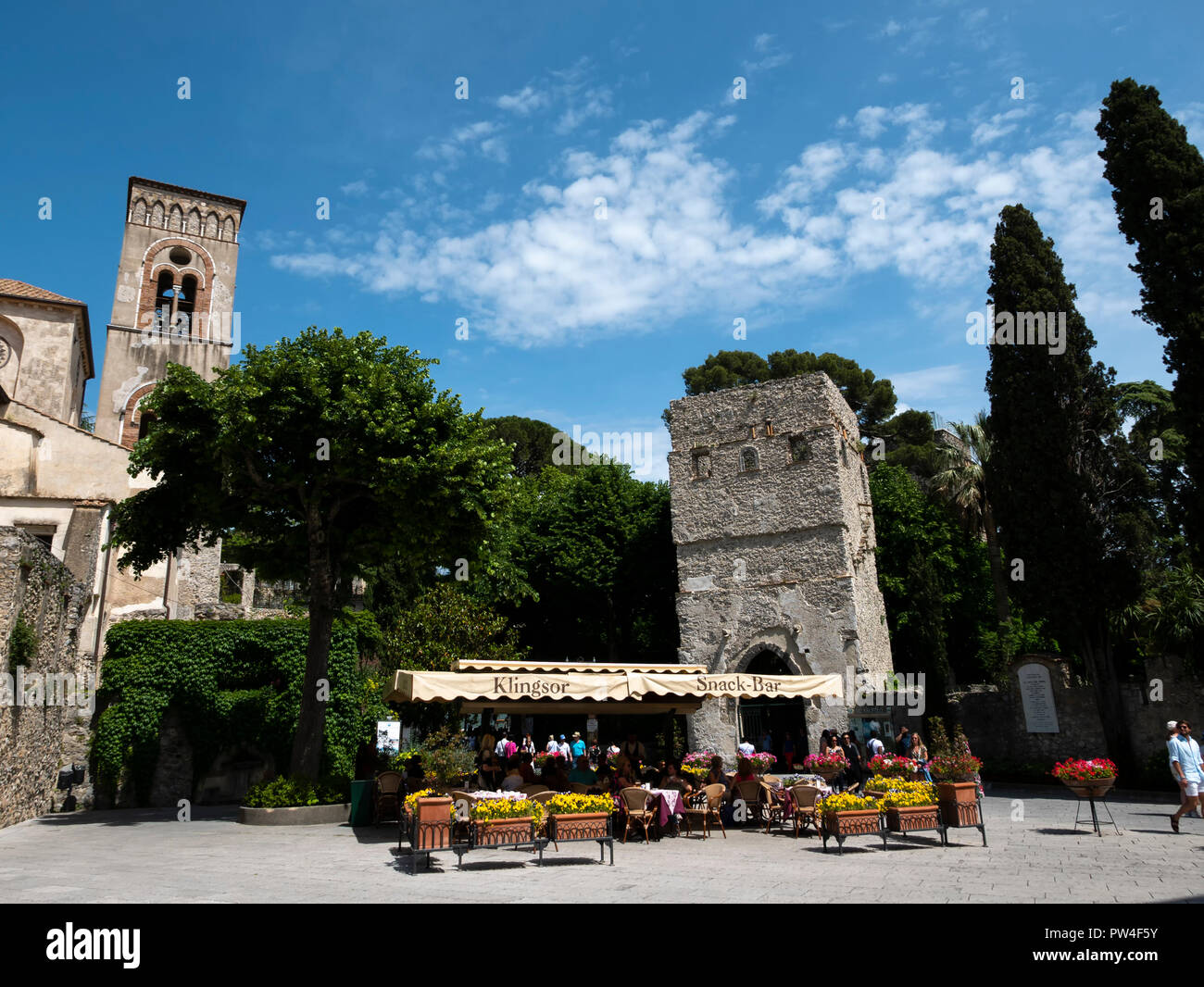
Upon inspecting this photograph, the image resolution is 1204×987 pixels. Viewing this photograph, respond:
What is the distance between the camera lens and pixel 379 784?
1335cm

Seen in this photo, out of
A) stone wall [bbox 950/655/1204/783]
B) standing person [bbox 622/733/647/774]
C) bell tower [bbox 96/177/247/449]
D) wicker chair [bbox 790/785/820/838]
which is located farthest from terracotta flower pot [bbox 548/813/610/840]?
bell tower [bbox 96/177/247/449]

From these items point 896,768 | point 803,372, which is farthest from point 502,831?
point 803,372

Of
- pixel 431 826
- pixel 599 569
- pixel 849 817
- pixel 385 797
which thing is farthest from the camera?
pixel 599 569

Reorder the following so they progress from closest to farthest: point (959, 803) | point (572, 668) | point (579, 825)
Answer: point (579, 825) < point (959, 803) < point (572, 668)

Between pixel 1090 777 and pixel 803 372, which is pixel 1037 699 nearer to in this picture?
pixel 1090 777

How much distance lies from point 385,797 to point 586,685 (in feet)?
14.8

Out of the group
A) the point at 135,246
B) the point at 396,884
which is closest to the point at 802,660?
the point at 396,884

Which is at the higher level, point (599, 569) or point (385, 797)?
point (599, 569)

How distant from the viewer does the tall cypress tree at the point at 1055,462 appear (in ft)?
61.6

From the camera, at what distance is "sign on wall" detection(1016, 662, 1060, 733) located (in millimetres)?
19750

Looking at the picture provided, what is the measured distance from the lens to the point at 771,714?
24.6 m
